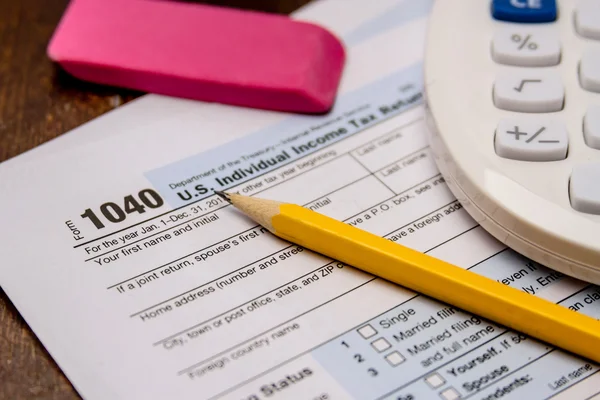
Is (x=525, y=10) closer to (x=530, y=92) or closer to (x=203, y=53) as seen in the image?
(x=530, y=92)

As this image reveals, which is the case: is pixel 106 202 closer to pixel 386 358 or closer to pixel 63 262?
pixel 63 262

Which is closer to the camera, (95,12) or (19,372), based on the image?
(19,372)

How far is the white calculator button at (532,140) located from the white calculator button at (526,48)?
0.13 ft

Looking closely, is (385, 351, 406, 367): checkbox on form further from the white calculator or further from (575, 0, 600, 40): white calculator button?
(575, 0, 600, 40): white calculator button

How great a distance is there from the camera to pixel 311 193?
13.1 inches

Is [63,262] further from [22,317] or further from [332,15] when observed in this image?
[332,15]

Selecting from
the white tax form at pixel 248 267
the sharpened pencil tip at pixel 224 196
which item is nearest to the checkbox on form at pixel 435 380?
the white tax form at pixel 248 267

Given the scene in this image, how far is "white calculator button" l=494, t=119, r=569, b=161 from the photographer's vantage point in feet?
0.98

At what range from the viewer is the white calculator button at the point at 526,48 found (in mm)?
338

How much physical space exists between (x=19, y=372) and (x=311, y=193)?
5.7 inches

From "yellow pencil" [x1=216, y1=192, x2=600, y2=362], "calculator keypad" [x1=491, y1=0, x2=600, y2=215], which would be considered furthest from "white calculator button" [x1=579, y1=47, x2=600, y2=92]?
"yellow pencil" [x1=216, y1=192, x2=600, y2=362]

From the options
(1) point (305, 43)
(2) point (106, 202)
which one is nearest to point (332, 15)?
(1) point (305, 43)

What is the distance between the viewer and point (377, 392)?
26 centimetres

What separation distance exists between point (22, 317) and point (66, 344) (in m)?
0.03
